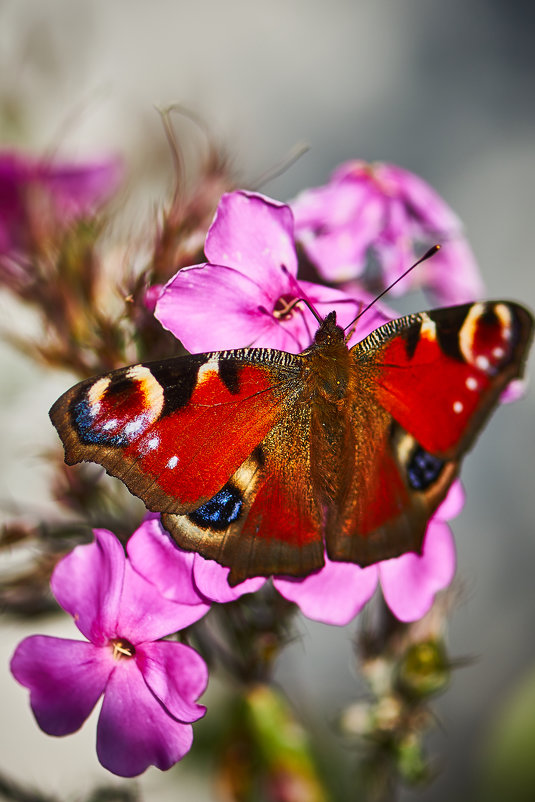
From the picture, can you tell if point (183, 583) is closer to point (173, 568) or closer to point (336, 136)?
point (173, 568)

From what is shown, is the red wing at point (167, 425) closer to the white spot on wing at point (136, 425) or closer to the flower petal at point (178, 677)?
the white spot on wing at point (136, 425)

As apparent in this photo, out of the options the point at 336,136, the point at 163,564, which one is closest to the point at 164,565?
the point at 163,564

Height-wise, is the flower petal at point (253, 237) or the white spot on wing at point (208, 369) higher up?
the flower petal at point (253, 237)


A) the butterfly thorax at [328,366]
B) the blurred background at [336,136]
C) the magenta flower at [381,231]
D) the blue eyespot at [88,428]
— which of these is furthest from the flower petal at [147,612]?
the blurred background at [336,136]

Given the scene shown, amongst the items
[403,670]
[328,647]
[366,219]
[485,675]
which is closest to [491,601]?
[485,675]

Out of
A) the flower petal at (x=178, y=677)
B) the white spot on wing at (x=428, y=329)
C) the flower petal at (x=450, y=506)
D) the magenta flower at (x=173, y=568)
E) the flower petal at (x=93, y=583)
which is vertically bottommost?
the flower petal at (x=178, y=677)

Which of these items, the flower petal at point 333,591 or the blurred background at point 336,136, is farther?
the blurred background at point 336,136

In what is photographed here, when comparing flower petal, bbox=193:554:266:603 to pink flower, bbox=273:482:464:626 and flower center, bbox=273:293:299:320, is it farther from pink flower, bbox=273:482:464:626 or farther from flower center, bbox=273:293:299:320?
flower center, bbox=273:293:299:320
